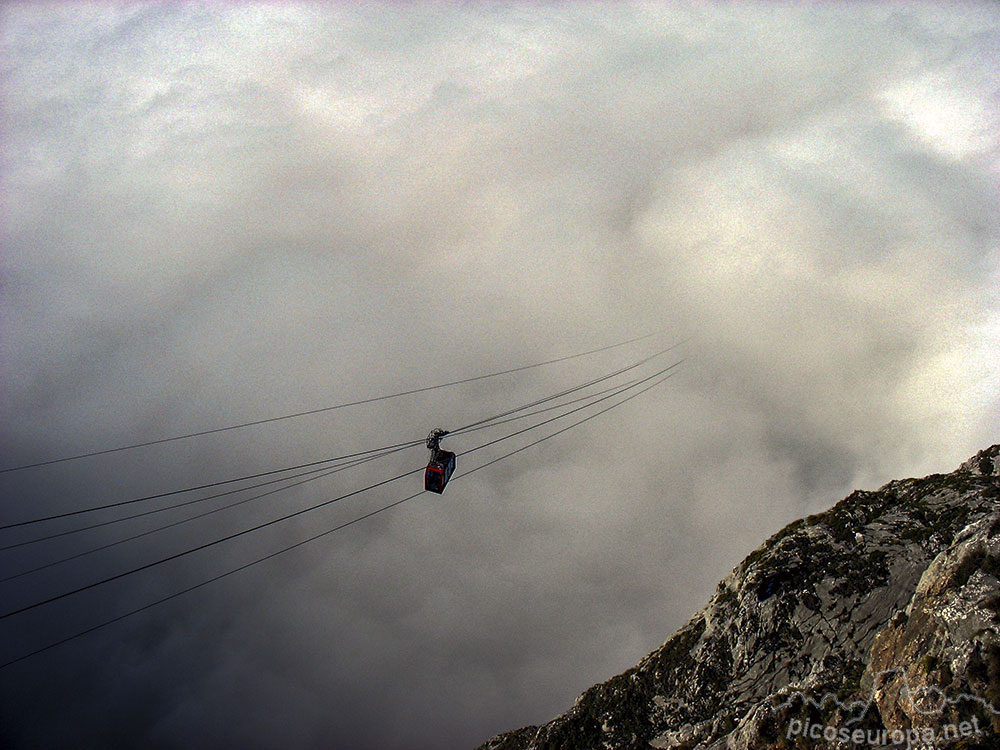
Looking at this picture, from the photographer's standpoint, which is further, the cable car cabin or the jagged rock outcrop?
the cable car cabin

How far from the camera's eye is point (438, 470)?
87.9 metres

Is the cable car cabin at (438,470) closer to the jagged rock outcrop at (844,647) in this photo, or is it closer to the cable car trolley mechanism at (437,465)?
the cable car trolley mechanism at (437,465)

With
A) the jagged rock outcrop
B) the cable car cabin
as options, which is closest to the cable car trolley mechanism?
the cable car cabin

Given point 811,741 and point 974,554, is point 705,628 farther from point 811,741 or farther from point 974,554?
point 974,554

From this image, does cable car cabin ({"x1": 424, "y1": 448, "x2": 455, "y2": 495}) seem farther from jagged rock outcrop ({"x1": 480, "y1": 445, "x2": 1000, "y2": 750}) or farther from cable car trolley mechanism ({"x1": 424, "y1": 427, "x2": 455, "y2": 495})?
jagged rock outcrop ({"x1": 480, "y1": 445, "x2": 1000, "y2": 750})

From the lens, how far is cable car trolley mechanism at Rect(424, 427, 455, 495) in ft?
283

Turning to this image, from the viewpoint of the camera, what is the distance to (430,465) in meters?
88.5

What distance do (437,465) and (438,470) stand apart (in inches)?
34.8

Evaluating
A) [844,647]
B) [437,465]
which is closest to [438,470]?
[437,465]

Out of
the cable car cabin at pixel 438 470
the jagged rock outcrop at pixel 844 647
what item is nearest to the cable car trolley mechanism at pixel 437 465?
the cable car cabin at pixel 438 470

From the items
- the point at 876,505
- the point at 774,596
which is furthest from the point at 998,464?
the point at 774,596

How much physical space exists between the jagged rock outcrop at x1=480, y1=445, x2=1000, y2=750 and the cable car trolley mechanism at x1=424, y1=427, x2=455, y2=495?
29.0 metres

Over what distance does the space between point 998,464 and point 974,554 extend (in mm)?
26786

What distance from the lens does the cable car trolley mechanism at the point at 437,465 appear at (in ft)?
283
